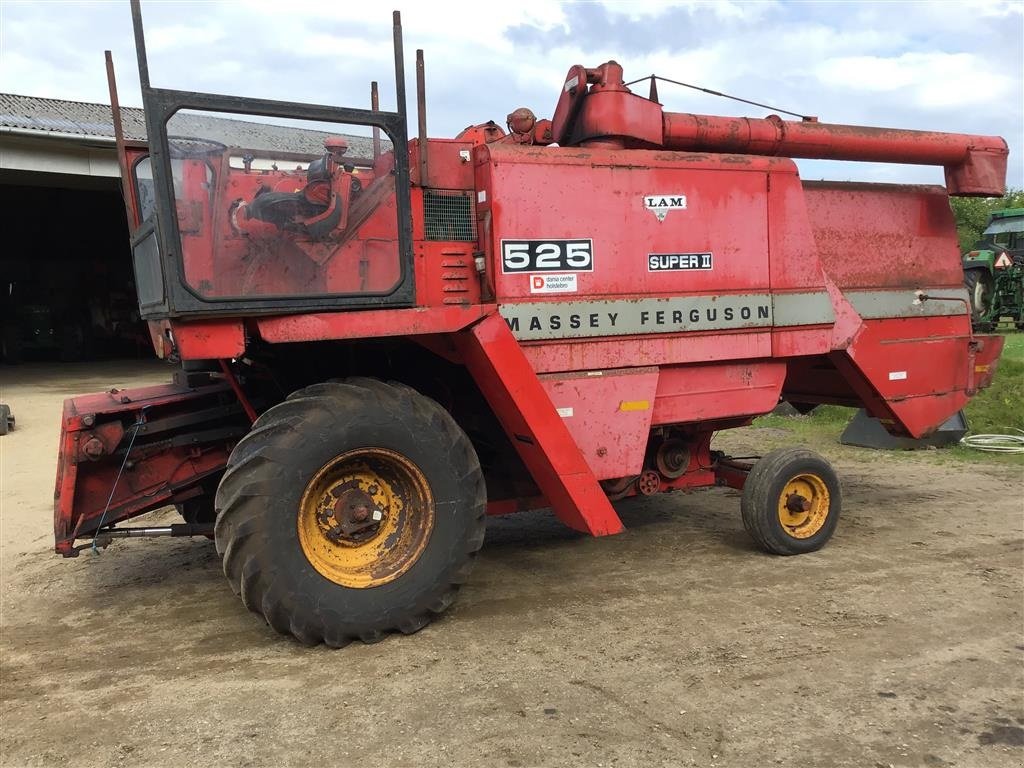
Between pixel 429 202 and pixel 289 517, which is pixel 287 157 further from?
pixel 289 517

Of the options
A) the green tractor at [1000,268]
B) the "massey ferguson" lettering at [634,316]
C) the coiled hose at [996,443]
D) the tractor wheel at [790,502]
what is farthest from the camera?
the green tractor at [1000,268]

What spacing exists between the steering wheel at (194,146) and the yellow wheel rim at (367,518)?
1.51 metres

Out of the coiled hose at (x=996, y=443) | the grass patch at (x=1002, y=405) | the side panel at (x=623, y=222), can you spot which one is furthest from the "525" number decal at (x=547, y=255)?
the grass patch at (x=1002, y=405)

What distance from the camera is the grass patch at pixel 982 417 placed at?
877cm

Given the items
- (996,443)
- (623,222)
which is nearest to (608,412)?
(623,222)

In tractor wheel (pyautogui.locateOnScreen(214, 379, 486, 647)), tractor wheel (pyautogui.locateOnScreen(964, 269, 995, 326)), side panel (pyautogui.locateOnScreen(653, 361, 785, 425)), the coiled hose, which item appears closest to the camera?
tractor wheel (pyautogui.locateOnScreen(214, 379, 486, 647))

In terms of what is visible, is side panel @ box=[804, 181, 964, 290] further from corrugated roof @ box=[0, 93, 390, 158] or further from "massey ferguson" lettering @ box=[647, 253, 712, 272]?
corrugated roof @ box=[0, 93, 390, 158]

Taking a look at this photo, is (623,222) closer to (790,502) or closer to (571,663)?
(790,502)

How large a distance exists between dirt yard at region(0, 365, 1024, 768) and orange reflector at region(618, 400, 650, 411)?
3.37 feet

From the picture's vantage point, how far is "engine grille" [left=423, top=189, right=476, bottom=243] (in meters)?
4.14

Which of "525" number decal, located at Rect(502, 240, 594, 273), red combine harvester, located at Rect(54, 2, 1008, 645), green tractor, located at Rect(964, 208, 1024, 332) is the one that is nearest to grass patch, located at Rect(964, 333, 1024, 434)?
red combine harvester, located at Rect(54, 2, 1008, 645)

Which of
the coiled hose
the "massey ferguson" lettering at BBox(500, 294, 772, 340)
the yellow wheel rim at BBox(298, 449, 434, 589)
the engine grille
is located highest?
the engine grille

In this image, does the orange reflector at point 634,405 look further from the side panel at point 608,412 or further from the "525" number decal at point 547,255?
the "525" number decal at point 547,255

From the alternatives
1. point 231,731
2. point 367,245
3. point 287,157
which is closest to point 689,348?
point 367,245
